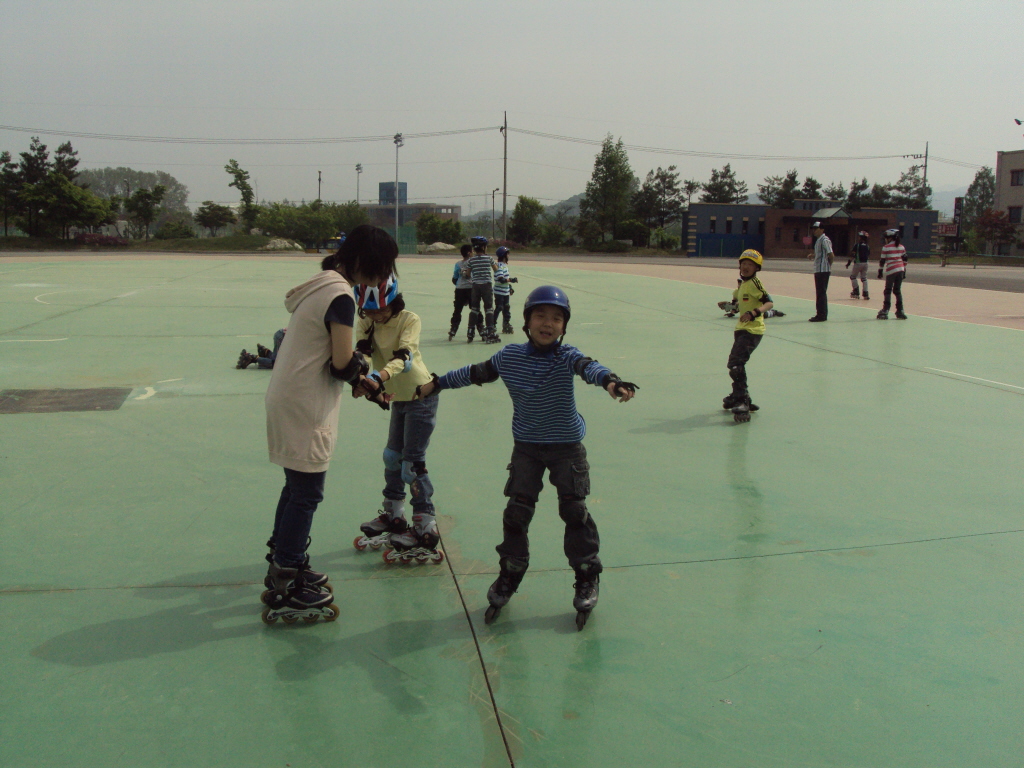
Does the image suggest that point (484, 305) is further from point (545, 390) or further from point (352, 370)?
point (352, 370)

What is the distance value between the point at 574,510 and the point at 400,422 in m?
1.20

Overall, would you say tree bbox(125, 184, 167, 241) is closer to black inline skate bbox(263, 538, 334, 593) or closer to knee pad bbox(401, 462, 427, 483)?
knee pad bbox(401, 462, 427, 483)

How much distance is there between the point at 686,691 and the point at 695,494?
2398 mm

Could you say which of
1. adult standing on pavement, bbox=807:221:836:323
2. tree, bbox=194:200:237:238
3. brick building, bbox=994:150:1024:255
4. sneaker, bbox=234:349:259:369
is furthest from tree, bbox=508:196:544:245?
sneaker, bbox=234:349:259:369

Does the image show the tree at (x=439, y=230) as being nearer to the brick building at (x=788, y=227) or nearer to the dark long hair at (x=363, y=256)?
the brick building at (x=788, y=227)

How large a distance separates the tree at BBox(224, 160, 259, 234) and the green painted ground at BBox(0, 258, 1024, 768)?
212 ft

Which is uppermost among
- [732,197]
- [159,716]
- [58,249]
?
[732,197]

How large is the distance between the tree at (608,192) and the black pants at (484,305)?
2423 inches

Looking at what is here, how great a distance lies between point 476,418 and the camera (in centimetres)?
736

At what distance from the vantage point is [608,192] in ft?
241

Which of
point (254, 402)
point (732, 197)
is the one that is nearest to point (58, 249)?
point (254, 402)

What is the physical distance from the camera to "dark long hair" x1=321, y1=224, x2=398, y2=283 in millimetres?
3574

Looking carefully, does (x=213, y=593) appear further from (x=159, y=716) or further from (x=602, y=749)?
(x=602, y=749)

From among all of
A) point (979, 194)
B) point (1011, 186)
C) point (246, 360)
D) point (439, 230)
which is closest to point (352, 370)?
point (246, 360)
